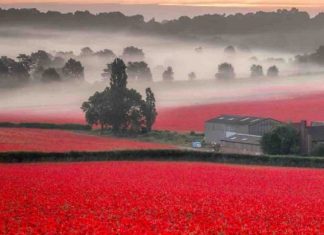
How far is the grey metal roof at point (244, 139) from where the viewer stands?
9638cm

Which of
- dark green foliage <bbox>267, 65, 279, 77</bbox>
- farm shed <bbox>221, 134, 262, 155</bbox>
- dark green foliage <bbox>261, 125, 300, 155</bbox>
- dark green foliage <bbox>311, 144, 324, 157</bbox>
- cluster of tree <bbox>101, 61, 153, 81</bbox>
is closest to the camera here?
dark green foliage <bbox>311, 144, 324, 157</bbox>

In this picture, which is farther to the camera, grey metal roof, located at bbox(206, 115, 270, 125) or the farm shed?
grey metal roof, located at bbox(206, 115, 270, 125)

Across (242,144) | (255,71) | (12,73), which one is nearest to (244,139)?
(242,144)

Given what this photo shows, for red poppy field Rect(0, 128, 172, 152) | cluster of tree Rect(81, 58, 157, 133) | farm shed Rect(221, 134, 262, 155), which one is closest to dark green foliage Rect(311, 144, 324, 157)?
farm shed Rect(221, 134, 262, 155)

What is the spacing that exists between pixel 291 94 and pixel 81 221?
11641cm

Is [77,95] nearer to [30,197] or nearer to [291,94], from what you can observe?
[291,94]

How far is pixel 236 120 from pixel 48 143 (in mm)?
44072

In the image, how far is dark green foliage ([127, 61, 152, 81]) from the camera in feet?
601

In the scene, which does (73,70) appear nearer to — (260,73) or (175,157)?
(260,73)

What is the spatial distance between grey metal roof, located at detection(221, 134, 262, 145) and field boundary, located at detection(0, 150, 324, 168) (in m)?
27.6

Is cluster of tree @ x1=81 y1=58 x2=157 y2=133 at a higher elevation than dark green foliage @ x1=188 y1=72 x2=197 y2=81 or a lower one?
lower

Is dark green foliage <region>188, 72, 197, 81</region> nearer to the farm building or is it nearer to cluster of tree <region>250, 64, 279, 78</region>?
cluster of tree <region>250, 64, 279, 78</region>

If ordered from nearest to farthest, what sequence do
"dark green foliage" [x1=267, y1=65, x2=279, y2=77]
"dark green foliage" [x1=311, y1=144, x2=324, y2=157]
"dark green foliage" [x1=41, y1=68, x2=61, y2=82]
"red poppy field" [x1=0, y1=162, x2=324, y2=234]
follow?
"red poppy field" [x1=0, y1=162, x2=324, y2=234], "dark green foliage" [x1=311, y1=144, x2=324, y2=157], "dark green foliage" [x1=41, y1=68, x2=61, y2=82], "dark green foliage" [x1=267, y1=65, x2=279, y2=77]

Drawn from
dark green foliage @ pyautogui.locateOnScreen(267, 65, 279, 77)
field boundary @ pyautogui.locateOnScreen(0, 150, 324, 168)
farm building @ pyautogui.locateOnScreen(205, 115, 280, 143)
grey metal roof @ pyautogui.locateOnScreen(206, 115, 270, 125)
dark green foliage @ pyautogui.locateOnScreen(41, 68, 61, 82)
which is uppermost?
dark green foliage @ pyautogui.locateOnScreen(267, 65, 279, 77)
